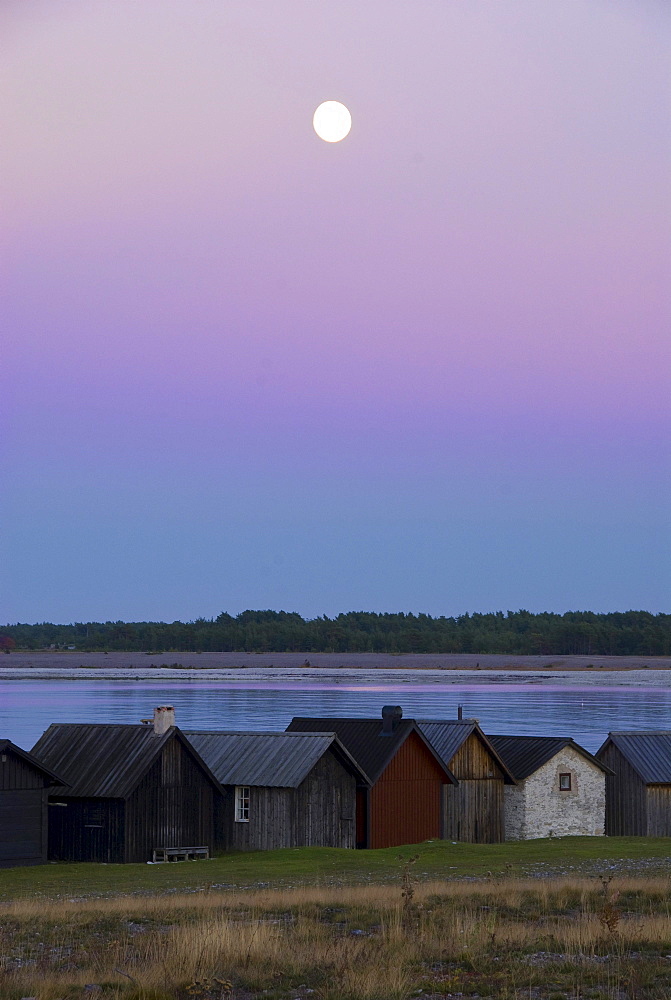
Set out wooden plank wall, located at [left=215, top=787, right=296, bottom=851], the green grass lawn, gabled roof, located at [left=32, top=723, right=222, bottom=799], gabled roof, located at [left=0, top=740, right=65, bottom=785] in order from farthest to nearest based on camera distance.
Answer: wooden plank wall, located at [left=215, top=787, right=296, bottom=851], gabled roof, located at [left=32, top=723, right=222, bottom=799], gabled roof, located at [left=0, top=740, right=65, bottom=785], the green grass lawn

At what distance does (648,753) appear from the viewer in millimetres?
55781

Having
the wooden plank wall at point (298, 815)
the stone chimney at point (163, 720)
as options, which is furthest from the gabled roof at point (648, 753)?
the stone chimney at point (163, 720)

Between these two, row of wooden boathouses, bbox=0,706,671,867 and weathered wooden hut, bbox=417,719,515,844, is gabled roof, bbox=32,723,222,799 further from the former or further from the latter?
weathered wooden hut, bbox=417,719,515,844

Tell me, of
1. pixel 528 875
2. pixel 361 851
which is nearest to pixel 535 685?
pixel 361 851

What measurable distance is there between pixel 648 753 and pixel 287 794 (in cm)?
1804

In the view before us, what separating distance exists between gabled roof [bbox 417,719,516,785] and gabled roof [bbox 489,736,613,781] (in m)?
0.51

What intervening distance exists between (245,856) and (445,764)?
1207 centimetres

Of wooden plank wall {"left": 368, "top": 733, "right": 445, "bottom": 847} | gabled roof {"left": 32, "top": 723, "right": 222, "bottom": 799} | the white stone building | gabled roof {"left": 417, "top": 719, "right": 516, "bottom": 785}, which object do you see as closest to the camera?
gabled roof {"left": 32, "top": 723, "right": 222, "bottom": 799}

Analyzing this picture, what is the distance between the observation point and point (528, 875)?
99.8 ft

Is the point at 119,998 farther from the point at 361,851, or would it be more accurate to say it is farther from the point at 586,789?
the point at 586,789

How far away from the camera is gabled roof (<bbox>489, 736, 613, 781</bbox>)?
54.3 metres

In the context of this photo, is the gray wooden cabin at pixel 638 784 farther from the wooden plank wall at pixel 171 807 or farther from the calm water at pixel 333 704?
the calm water at pixel 333 704

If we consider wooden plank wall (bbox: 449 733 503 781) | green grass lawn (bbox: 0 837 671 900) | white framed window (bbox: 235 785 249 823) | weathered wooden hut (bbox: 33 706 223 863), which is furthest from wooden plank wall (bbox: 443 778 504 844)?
weathered wooden hut (bbox: 33 706 223 863)

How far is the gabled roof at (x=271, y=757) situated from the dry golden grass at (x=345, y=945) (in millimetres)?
25176
